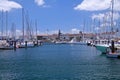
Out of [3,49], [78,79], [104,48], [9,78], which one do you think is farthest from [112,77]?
[3,49]

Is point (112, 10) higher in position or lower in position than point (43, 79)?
higher

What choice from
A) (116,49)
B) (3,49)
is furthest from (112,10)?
(3,49)

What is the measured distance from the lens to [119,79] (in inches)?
1638

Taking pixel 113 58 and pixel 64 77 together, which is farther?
pixel 113 58

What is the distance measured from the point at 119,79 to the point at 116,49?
38172mm

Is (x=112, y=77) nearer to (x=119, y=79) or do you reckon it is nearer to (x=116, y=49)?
(x=119, y=79)

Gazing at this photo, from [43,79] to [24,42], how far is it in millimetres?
120242

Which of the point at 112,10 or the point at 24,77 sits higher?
the point at 112,10

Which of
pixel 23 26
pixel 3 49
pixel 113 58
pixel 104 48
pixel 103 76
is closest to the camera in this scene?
pixel 103 76

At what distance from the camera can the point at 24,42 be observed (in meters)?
161

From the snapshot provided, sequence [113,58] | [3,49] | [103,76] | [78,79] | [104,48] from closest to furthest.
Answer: [78,79]
[103,76]
[113,58]
[104,48]
[3,49]

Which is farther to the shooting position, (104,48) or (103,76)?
(104,48)

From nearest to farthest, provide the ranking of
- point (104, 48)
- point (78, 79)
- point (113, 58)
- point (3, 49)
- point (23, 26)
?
point (78, 79), point (113, 58), point (104, 48), point (3, 49), point (23, 26)

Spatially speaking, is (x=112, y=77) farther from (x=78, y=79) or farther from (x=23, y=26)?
(x=23, y=26)
